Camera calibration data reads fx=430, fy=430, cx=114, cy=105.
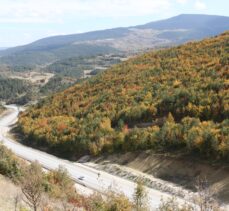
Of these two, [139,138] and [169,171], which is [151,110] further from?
[169,171]

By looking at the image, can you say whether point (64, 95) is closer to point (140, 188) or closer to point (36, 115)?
point (36, 115)

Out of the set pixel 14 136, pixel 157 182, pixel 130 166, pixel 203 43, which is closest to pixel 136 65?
pixel 203 43

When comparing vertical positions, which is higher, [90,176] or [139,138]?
[139,138]

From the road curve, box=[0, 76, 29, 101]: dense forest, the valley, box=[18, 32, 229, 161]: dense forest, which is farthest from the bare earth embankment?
box=[0, 76, 29, 101]: dense forest

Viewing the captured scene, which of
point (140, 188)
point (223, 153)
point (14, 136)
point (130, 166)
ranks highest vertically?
point (140, 188)

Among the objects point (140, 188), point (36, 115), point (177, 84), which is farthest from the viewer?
point (36, 115)

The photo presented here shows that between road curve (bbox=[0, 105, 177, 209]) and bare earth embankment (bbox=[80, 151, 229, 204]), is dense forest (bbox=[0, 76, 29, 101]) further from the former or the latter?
bare earth embankment (bbox=[80, 151, 229, 204])

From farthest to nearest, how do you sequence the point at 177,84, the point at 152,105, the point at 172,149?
the point at 177,84, the point at 152,105, the point at 172,149

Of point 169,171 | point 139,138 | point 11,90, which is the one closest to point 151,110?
point 139,138
